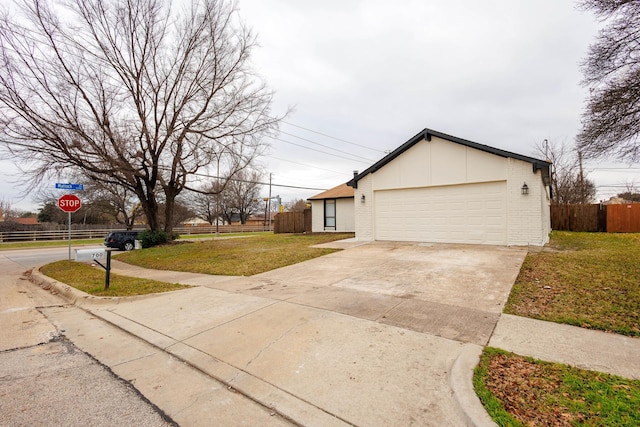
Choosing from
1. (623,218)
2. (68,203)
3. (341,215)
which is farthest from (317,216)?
(623,218)

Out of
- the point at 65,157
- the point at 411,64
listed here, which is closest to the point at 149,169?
the point at 65,157

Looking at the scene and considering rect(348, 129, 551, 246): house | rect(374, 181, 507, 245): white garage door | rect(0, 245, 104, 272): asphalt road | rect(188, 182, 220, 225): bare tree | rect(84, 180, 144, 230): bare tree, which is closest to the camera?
rect(348, 129, 551, 246): house

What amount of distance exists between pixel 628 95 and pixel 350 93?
1052 cm

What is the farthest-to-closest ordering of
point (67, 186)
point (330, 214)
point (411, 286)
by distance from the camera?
point (330, 214) < point (67, 186) < point (411, 286)

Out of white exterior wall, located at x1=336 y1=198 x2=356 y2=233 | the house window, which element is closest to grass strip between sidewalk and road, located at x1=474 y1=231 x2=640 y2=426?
white exterior wall, located at x1=336 y1=198 x2=356 y2=233

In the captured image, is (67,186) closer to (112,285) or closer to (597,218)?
(112,285)

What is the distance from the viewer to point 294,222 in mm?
25594

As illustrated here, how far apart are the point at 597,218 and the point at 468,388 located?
23.0 metres

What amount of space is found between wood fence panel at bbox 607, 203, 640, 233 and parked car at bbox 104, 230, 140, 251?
98.3 feet

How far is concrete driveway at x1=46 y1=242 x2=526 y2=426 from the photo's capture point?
7.97ft

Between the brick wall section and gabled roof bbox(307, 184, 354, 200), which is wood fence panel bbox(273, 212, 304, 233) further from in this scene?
the brick wall section

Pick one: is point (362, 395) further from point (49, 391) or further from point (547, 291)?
point (547, 291)

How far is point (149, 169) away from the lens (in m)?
16.1

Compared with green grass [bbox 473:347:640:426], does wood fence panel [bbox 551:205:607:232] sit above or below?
above
